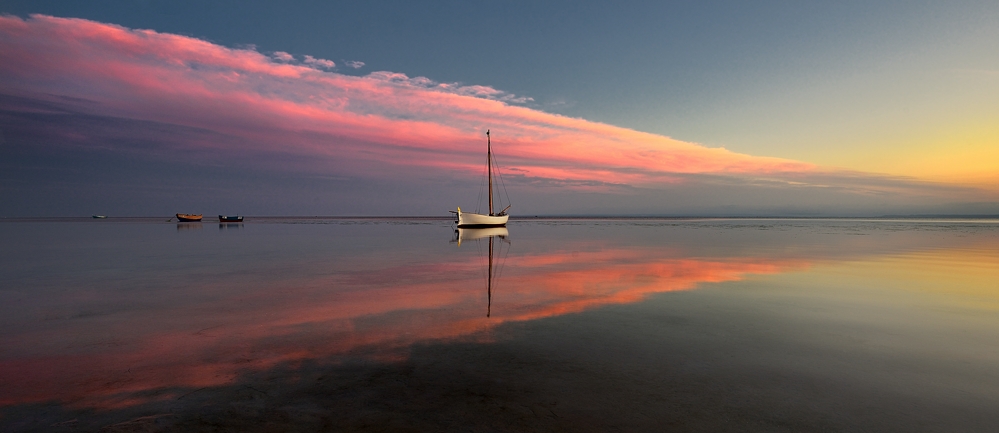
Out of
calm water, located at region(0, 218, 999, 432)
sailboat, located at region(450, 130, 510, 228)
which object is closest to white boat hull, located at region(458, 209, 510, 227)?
sailboat, located at region(450, 130, 510, 228)

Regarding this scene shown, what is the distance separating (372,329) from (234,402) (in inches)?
129

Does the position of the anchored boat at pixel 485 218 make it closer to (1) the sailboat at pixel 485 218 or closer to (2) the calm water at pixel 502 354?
(1) the sailboat at pixel 485 218

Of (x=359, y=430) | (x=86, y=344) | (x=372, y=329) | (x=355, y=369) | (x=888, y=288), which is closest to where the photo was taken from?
(x=359, y=430)

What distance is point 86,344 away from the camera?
7.23m

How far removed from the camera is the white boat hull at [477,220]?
56431 mm

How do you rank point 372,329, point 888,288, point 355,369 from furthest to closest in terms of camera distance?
point 888,288
point 372,329
point 355,369

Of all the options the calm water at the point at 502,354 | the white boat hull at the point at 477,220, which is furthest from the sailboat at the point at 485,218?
the calm water at the point at 502,354

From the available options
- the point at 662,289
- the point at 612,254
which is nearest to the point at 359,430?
the point at 662,289

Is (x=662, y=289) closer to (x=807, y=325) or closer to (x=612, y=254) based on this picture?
(x=807, y=325)

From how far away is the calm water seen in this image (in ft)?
14.9

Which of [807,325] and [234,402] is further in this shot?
[807,325]

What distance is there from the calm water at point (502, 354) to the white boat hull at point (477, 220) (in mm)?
42327

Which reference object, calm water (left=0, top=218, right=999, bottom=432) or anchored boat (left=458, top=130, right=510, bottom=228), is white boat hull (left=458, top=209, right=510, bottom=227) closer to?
anchored boat (left=458, top=130, right=510, bottom=228)

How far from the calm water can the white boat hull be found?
4233 centimetres
